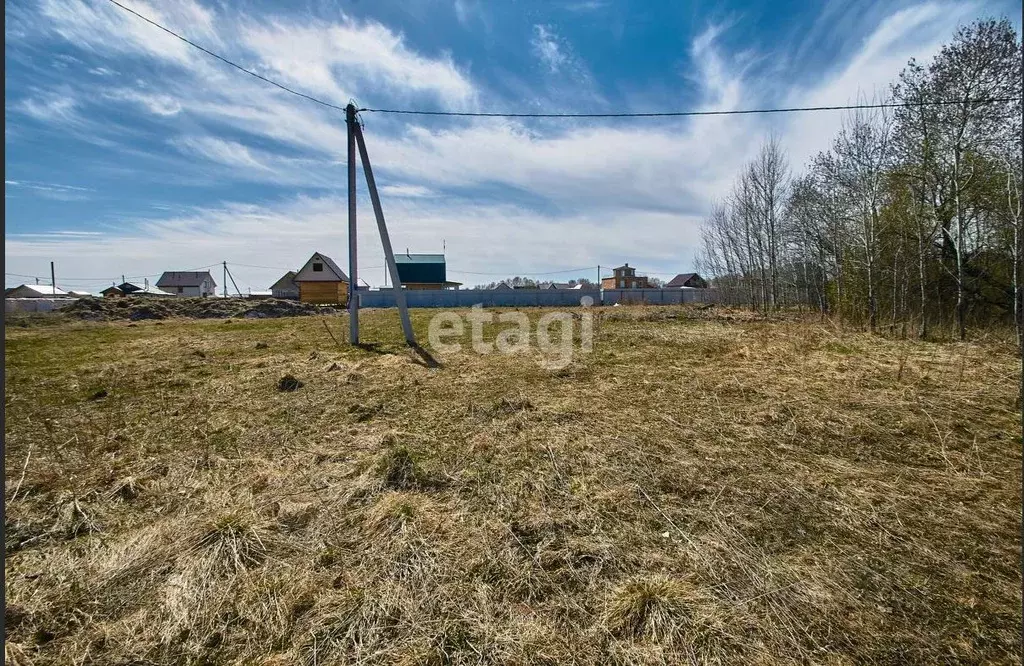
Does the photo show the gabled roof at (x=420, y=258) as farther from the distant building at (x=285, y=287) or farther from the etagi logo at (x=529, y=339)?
the etagi logo at (x=529, y=339)

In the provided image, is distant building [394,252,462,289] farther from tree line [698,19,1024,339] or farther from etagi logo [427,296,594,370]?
tree line [698,19,1024,339]

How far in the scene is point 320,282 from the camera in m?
32.6

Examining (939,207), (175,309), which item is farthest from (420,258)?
(939,207)

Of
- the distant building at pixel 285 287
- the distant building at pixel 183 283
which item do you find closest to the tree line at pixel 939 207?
the distant building at pixel 285 287

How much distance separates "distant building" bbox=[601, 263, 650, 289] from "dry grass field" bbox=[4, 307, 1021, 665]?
54.1m

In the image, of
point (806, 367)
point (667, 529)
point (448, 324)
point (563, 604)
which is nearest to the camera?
point (563, 604)

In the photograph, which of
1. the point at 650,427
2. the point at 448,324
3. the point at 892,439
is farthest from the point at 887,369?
the point at 448,324

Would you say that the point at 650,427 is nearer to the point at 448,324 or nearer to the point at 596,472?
Result: the point at 596,472

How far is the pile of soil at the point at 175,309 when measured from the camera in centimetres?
1967

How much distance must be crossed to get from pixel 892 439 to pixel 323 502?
187 inches

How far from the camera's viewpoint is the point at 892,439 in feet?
11.9

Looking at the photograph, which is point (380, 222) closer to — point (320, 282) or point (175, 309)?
point (175, 309)

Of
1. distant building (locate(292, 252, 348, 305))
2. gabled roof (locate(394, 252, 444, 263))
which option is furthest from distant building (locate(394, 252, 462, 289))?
distant building (locate(292, 252, 348, 305))

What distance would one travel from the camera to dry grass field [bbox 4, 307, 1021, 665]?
1.67m
